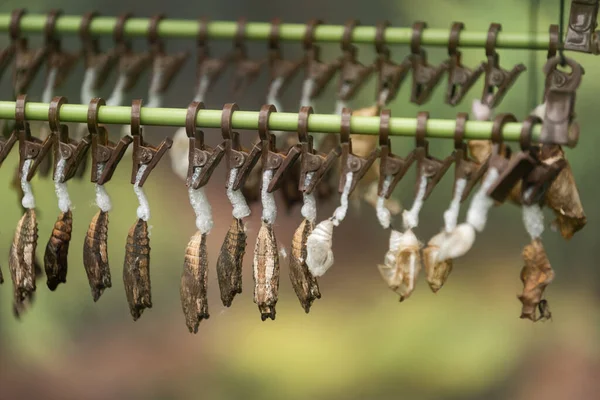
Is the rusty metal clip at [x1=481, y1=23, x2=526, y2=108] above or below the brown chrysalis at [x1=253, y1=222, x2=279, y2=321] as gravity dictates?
above

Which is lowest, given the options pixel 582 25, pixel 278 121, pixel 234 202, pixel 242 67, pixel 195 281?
pixel 195 281

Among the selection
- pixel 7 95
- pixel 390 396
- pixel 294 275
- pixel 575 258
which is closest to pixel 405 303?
pixel 390 396

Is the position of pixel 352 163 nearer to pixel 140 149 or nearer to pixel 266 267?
pixel 266 267

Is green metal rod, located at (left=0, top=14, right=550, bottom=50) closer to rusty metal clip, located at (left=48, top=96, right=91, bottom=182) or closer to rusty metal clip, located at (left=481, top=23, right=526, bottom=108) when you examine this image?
A: rusty metal clip, located at (left=481, top=23, right=526, bottom=108)

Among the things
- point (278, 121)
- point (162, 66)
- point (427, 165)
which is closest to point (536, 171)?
point (427, 165)

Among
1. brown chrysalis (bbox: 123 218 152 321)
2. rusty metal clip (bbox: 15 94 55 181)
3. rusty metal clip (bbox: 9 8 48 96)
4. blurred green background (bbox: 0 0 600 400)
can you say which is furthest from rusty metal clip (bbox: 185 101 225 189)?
blurred green background (bbox: 0 0 600 400)

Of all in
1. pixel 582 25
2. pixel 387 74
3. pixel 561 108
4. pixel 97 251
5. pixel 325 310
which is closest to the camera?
pixel 561 108

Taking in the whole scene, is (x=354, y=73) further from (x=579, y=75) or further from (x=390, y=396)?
(x=390, y=396)

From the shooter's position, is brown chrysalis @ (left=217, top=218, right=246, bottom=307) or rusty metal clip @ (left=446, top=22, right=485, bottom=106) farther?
rusty metal clip @ (left=446, top=22, right=485, bottom=106)
